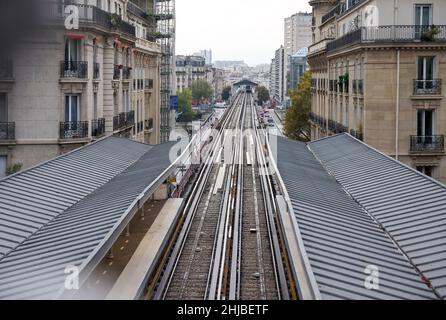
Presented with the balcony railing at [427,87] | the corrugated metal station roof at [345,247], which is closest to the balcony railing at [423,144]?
the balcony railing at [427,87]

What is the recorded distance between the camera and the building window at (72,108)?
2912cm

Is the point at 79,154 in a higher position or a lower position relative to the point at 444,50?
lower

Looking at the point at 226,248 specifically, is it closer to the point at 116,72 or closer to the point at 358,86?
the point at 358,86

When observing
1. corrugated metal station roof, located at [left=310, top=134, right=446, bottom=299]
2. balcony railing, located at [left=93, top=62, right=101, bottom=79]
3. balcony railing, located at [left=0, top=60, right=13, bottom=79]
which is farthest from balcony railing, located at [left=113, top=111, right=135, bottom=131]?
balcony railing, located at [left=0, top=60, right=13, bottom=79]

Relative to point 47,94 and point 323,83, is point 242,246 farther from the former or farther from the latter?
point 323,83

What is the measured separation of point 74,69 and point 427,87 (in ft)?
55.7

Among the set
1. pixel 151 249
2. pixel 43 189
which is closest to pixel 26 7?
A: pixel 43 189

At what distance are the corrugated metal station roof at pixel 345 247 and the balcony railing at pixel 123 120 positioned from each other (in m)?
17.5

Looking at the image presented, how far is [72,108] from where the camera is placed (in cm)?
2938

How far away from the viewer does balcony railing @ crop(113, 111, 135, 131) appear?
35.1 m

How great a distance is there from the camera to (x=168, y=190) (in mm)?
30453

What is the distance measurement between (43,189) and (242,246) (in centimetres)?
793

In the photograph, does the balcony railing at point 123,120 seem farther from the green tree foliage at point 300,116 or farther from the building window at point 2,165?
the green tree foliage at point 300,116
